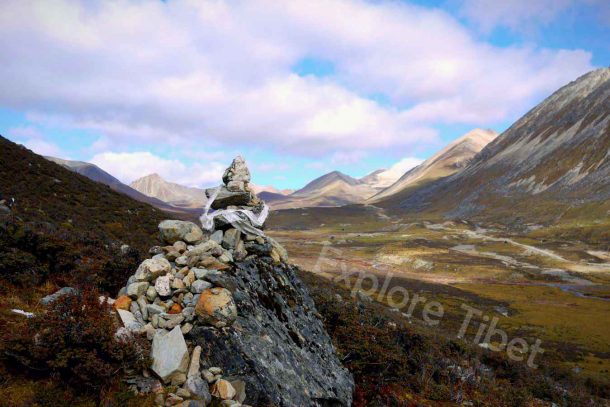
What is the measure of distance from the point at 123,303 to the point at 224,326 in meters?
3.20

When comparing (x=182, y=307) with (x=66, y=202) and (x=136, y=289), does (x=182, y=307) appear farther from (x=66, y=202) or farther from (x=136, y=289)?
(x=66, y=202)

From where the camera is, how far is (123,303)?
11336 millimetres

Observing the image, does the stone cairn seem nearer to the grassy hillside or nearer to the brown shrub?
the brown shrub

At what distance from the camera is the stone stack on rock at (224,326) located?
33.1 ft

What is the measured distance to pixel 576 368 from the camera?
4572 cm

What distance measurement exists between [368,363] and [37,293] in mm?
14280

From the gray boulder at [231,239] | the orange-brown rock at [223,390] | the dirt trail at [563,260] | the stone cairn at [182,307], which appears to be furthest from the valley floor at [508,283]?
the orange-brown rock at [223,390]

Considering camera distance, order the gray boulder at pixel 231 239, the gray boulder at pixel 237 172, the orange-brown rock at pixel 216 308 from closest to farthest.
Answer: the orange-brown rock at pixel 216 308, the gray boulder at pixel 231 239, the gray boulder at pixel 237 172

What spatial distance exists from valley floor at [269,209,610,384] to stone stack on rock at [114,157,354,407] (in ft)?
134

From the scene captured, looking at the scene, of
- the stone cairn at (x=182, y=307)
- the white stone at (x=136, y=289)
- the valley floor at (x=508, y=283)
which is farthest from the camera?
the valley floor at (x=508, y=283)

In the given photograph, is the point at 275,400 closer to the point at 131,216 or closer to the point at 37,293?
the point at 37,293

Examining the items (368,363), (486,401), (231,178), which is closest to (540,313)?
(486,401)

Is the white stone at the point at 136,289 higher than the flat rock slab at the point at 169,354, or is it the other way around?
the white stone at the point at 136,289

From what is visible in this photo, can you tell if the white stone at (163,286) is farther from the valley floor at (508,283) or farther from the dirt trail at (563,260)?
the dirt trail at (563,260)
